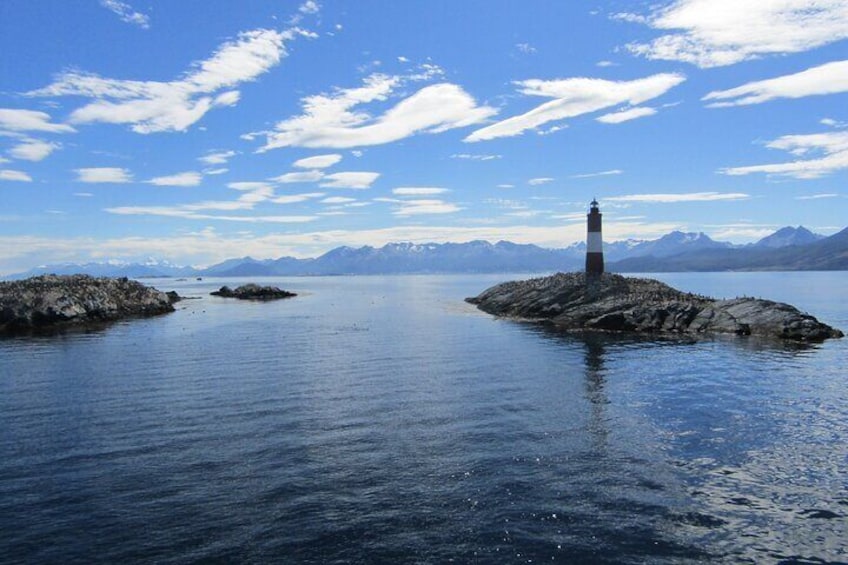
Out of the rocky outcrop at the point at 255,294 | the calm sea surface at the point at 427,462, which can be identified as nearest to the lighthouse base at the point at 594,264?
the calm sea surface at the point at 427,462

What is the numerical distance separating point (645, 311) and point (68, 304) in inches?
3100

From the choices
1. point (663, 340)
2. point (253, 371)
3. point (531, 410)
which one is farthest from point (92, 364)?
point (663, 340)

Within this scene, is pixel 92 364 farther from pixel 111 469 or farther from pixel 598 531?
pixel 598 531

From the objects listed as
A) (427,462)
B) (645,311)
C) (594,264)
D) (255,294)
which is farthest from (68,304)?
(645,311)

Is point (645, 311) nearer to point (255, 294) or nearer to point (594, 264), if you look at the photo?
point (594, 264)

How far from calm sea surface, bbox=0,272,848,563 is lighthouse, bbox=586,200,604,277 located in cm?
4024

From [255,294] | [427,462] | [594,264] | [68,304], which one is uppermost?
[594,264]

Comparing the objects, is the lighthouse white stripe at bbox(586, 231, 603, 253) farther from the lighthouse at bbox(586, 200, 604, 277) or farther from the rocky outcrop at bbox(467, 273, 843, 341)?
the rocky outcrop at bbox(467, 273, 843, 341)

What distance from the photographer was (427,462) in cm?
2052

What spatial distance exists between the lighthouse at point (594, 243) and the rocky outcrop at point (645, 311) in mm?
1647

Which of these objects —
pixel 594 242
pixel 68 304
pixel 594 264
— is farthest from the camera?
pixel 594 242

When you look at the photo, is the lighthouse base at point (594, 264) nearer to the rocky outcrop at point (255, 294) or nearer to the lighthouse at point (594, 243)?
the lighthouse at point (594, 243)

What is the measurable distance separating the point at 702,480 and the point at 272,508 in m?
14.4

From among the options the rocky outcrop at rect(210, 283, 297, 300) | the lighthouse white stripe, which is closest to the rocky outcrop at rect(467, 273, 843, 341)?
the lighthouse white stripe
